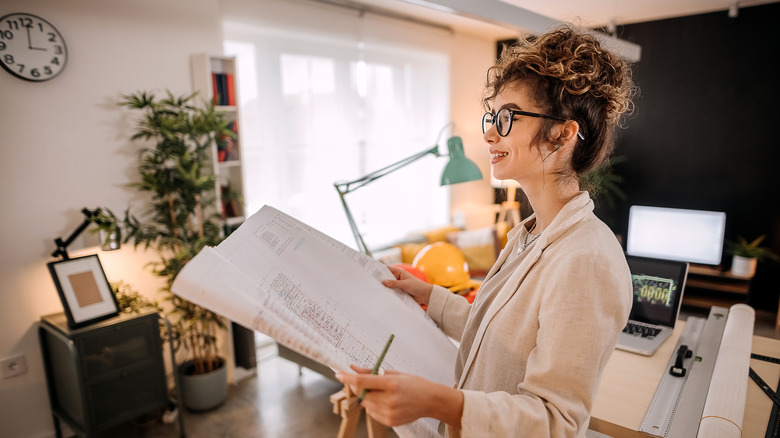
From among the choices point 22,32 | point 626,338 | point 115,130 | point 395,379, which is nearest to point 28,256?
point 115,130

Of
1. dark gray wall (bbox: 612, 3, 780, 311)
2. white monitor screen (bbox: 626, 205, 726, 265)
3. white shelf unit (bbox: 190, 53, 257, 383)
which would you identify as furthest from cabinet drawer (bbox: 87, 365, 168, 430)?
dark gray wall (bbox: 612, 3, 780, 311)

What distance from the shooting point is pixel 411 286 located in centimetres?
110

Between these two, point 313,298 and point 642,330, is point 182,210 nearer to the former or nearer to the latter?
point 313,298

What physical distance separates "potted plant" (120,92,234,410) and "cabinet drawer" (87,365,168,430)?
0.23 m

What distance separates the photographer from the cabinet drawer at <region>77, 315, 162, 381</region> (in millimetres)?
2197

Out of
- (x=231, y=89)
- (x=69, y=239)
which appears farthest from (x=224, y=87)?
(x=69, y=239)

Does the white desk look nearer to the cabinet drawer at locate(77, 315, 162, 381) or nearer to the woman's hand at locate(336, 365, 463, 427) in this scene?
the woman's hand at locate(336, 365, 463, 427)

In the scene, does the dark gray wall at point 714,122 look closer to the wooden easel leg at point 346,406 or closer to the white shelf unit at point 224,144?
the white shelf unit at point 224,144

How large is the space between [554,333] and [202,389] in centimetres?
259

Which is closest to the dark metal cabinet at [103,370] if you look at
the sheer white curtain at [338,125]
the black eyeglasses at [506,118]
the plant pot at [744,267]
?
the sheer white curtain at [338,125]

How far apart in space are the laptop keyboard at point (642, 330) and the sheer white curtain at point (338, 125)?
2519 millimetres

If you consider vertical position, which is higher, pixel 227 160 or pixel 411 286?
pixel 227 160

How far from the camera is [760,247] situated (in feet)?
13.9

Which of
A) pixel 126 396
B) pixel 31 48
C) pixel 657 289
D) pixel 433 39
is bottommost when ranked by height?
pixel 126 396
